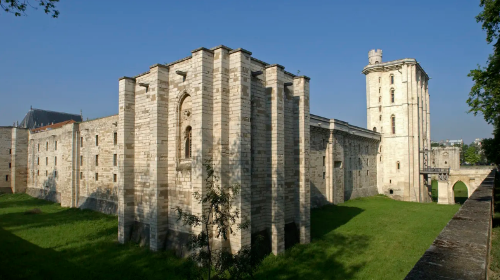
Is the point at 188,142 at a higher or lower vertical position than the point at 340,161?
higher

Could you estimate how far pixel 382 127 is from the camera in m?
39.3

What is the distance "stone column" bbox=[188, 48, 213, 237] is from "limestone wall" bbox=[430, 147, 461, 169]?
4879 centimetres

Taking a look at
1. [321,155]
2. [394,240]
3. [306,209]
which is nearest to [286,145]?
[306,209]

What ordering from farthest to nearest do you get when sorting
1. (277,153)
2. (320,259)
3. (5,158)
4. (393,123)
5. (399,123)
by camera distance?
(393,123), (5,158), (399,123), (277,153), (320,259)

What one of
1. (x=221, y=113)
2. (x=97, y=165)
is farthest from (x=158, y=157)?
(x=97, y=165)

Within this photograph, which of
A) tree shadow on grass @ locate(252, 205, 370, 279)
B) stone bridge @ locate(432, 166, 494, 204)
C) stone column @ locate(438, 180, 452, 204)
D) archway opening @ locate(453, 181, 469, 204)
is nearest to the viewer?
tree shadow on grass @ locate(252, 205, 370, 279)

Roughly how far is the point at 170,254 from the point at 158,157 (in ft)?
13.5

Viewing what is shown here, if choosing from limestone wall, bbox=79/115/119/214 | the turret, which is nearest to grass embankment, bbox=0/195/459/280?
limestone wall, bbox=79/115/119/214

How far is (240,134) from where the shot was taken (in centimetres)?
1148

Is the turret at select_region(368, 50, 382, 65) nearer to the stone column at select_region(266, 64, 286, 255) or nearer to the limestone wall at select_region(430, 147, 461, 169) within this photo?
the limestone wall at select_region(430, 147, 461, 169)

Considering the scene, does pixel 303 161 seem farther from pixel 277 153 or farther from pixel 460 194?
pixel 460 194

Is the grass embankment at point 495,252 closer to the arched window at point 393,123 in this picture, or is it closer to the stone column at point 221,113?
the stone column at point 221,113

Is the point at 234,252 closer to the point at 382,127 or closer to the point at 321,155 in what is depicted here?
the point at 321,155

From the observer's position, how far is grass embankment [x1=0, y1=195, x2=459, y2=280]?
11211 mm
